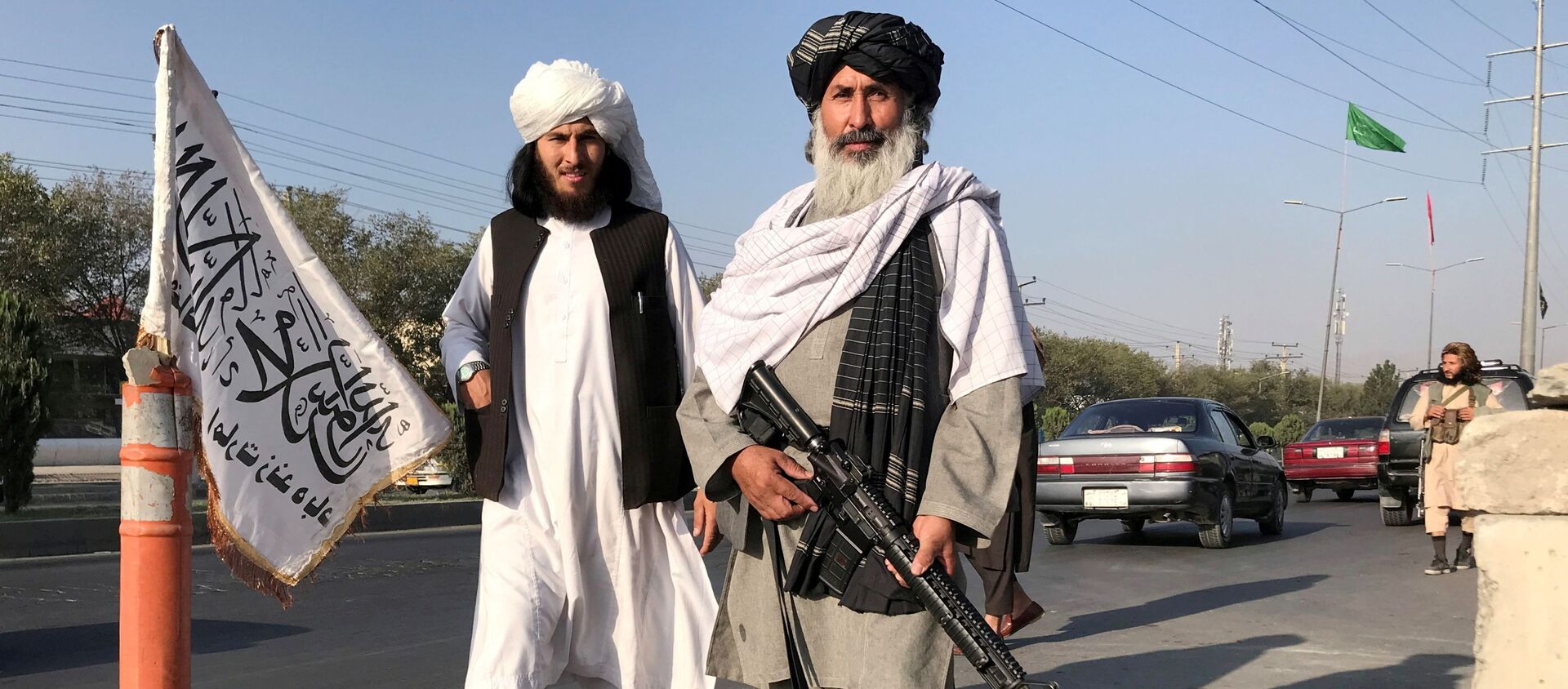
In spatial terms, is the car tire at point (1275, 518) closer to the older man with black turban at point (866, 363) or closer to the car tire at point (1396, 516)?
the car tire at point (1396, 516)

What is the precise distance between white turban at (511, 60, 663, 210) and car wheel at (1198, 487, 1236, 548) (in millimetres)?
9839

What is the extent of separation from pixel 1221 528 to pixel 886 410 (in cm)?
1061

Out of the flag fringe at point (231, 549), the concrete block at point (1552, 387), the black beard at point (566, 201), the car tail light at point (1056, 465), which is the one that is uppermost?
the black beard at point (566, 201)

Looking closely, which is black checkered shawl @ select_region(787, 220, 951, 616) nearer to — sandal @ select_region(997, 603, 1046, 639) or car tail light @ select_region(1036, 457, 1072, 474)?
sandal @ select_region(997, 603, 1046, 639)

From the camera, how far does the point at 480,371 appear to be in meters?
3.42

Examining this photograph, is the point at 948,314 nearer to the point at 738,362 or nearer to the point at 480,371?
the point at 738,362

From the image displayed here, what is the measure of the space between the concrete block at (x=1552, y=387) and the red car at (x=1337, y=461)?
1849 centimetres

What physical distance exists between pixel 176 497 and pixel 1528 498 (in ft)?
10.2

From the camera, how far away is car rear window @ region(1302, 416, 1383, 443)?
22.7m

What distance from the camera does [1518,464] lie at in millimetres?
3236

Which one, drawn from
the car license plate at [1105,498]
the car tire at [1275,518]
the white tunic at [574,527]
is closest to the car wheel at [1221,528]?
the car license plate at [1105,498]

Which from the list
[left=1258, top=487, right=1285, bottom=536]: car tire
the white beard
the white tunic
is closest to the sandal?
the white tunic

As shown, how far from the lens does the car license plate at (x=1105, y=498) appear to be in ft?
39.0

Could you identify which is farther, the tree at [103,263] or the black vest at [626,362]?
the tree at [103,263]
